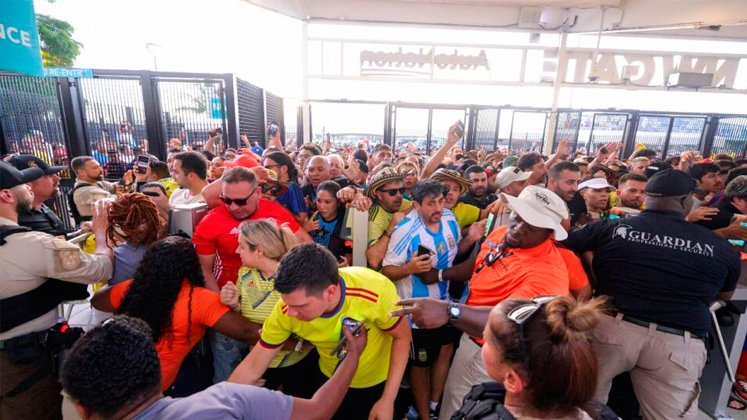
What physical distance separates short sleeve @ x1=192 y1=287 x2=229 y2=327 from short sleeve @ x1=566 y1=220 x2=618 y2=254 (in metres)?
2.46

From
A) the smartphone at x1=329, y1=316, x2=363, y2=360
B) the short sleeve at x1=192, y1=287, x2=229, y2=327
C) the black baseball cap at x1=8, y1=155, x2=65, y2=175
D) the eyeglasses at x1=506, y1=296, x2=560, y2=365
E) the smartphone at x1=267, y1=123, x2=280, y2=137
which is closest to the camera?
the eyeglasses at x1=506, y1=296, x2=560, y2=365

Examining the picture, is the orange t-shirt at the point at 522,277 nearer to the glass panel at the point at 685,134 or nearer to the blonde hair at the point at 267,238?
the blonde hair at the point at 267,238

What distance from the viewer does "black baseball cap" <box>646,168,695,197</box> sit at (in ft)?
7.27

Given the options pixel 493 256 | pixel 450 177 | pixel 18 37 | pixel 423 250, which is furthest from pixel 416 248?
pixel 18 37

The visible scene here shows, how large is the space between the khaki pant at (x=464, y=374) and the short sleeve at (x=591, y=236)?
3.61 feet

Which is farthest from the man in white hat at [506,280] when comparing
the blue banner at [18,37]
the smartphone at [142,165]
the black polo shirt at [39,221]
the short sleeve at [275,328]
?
the smartphone at [142,165]

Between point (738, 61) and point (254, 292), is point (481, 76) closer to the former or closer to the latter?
point (738, 61)

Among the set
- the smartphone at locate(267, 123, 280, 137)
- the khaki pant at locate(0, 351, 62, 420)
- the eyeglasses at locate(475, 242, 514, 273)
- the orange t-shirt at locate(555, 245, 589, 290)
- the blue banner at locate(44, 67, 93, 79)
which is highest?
the blue banner at locate(44, 67, 93, 79)

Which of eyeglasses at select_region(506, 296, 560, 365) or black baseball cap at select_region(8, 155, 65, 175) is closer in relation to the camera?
eyeglasses at select_region(506, 296, 560, 365)

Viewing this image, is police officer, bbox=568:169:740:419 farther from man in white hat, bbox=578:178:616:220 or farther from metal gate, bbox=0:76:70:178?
metal gate, bbox=0:76:70:178

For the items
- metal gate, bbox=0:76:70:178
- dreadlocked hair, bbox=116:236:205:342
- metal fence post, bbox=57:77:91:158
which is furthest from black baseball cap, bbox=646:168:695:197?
metal gate, bbox=0:76:70:178

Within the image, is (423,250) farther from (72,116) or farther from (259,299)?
(72,116)

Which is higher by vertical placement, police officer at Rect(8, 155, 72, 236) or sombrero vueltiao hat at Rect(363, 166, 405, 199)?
sombrero vueltiao hat at Rect(363, 166, 405, 199)

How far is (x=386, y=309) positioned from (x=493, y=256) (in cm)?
87
